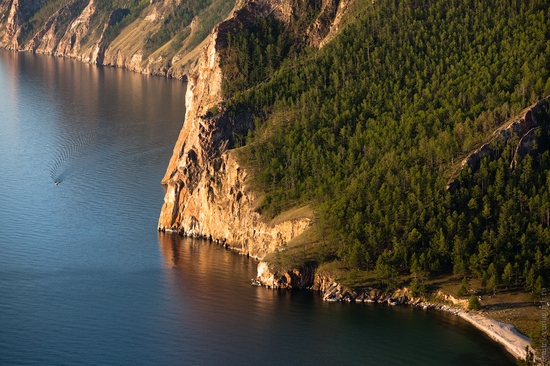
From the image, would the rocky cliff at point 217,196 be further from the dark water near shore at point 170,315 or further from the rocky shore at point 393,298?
the rocky shore at point 393,298

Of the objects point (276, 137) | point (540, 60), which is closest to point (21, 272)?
point (276, 137)

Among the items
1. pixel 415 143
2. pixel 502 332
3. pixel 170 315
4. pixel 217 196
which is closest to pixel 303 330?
pixel 170 315

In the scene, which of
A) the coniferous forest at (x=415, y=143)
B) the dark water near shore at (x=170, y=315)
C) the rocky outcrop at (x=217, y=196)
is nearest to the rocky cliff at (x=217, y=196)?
the rocky outcrop at (x=217, y=196)

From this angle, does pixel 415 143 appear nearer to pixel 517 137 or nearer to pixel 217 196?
pixel 517 137

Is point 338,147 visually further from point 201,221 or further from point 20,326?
point 20,326

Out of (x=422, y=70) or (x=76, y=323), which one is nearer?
(x=76, y=323)

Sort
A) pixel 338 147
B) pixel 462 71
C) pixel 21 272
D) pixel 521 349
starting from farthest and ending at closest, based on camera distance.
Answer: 1. pixel 462 71
2. pixel 338 147
3. pixel 21 272
4. pixel 521 349
